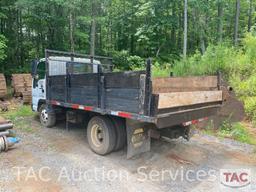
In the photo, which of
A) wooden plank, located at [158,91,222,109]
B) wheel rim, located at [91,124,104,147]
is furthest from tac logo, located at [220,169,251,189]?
wheel rim, located at [91,124,104,147]

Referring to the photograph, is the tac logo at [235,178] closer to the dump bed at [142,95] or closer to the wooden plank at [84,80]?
the dump bed at [142,95]

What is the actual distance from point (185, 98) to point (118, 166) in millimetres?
1792

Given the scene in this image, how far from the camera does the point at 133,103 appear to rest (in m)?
4.29

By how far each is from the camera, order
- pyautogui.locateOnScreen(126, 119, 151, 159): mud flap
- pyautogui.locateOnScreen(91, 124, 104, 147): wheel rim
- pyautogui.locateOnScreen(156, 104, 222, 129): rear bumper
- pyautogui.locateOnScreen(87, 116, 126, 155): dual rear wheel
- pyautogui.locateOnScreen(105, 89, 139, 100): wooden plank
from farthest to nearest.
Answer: pyautogui.locateOnScreen(91, 124, 104, 147): wheel rim → pyautogui.locateOnScreen(87, 116, 126, 155): dual rear wheel → pyautogui.locateOnScreen(126, 119, 151, 159): mud flap → pyautogui.locateOnScreen(105, 89, 139, 100): wooden plank → pyautogui.locateOnScreen(156, 104, 222, 129): rear bumper

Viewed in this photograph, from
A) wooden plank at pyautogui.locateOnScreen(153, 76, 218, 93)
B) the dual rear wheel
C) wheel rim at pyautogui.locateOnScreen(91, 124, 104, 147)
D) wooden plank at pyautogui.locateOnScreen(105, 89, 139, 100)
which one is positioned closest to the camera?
wooden plank at pyautogui.locateOnScreen(105, 89, 139, 100)

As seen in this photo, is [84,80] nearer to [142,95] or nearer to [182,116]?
[142,95]

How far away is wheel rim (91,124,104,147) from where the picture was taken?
537 cm

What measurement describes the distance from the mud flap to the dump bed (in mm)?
310

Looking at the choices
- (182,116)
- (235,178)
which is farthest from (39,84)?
(235,178)

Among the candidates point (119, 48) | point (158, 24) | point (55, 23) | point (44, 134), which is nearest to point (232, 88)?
point (44, 134)

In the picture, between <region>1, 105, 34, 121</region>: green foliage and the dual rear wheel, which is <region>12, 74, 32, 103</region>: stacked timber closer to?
<region>1, 105, 34, 121</region>: green foliage

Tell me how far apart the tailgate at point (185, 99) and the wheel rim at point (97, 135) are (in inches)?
59.4

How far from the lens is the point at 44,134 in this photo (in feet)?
22.7

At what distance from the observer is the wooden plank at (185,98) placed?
404cm
